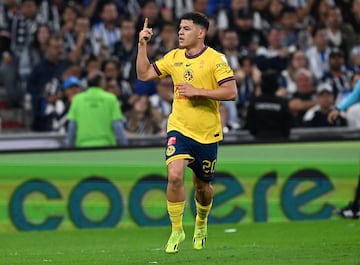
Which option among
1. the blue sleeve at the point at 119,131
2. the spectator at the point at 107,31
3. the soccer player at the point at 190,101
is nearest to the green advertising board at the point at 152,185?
the blue sleeve at the point at 119,131

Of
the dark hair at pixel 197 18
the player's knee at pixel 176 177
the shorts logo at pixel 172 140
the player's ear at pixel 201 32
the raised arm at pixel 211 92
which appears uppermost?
the dark hair at pixel 197 18

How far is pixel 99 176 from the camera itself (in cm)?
1656

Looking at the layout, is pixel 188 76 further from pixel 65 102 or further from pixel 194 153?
pixel 65 102

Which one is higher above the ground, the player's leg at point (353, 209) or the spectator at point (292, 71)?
the spectator at point (292, 71)

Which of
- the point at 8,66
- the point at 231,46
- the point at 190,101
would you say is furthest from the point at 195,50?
the point at 8,66

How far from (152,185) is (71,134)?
144 cm

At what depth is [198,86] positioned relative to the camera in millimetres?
11219

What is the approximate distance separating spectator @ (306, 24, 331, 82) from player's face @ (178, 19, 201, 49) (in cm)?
833

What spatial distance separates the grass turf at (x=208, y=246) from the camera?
10938 mm

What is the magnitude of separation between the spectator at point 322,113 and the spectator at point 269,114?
1000 millimetres

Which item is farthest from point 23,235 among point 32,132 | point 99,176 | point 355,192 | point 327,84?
point 327,84

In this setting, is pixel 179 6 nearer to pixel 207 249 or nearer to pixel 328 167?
pixel 328 167

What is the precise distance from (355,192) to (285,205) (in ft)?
3.50

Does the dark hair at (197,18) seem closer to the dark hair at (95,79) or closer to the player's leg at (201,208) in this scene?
the player's leg at (201,208)
